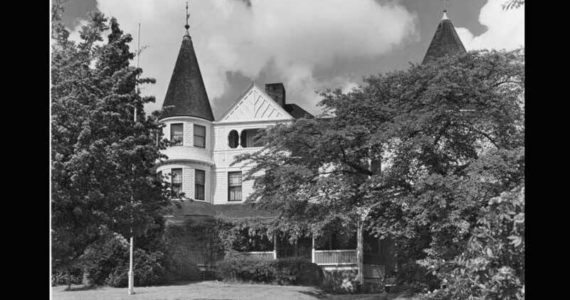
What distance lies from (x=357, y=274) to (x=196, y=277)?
439 cm

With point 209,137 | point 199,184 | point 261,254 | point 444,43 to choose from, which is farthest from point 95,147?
point 209,137

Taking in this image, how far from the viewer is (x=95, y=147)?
7.62 meters

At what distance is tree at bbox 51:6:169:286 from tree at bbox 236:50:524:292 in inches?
169

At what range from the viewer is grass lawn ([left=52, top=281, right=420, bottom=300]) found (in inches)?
488

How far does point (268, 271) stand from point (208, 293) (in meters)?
3.20

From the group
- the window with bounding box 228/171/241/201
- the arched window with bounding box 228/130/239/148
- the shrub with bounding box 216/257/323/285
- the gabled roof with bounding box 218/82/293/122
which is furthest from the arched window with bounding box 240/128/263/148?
the shrub with bounding box 216/257/323/285

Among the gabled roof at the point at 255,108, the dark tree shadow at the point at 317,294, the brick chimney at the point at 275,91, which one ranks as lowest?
the dark tree shadow at the point at 317,294

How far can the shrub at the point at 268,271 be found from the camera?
643 inches

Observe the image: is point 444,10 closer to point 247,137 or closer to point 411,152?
point 411,152

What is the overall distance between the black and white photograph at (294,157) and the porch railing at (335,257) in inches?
1.6

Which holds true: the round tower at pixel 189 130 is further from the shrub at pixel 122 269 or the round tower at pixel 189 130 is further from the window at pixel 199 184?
the shrub at pixel 122 269

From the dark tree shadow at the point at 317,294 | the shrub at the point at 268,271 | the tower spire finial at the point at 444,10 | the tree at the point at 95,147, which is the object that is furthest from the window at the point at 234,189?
the tree at the point at 95,147

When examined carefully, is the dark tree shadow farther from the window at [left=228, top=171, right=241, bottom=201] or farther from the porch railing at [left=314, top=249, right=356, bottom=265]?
the window at [left=228, top=171, right=241, bottom=201]
